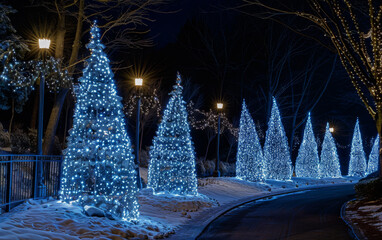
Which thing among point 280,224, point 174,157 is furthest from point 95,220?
point 174,157

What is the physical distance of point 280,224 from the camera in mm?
12430

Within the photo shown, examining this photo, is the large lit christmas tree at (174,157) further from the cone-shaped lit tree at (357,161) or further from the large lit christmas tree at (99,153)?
the cone-shaped lit tree at (357,161)

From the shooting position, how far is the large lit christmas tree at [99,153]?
11328 millimetres

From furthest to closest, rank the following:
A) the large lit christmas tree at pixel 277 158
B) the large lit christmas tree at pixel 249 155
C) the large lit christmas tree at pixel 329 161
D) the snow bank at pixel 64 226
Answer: the large lit christmas tree at pixel 329 161 < the large lit christmas tree at pixel 277 158 < the large lit christmas tree at pixel 249 155 < the snow bank at pixel 64 226

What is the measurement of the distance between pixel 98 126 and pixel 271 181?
66.6 ft

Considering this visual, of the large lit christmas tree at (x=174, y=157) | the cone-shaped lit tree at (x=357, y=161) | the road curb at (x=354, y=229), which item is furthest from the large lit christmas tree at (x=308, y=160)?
the road curb at (x=354, y=229)

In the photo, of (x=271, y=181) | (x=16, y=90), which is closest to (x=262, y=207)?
(x=271, y=181)

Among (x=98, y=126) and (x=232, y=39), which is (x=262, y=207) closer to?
(x=98, y=126)

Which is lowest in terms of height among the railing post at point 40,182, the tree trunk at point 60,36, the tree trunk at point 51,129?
the railing post at point 40,182

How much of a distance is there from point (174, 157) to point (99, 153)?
6251mm

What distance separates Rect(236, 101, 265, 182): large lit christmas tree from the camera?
90.3ft

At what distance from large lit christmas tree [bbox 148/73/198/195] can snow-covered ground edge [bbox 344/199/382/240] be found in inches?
255

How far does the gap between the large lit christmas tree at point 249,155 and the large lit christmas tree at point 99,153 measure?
1689 centimetres

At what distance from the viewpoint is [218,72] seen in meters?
43.2
